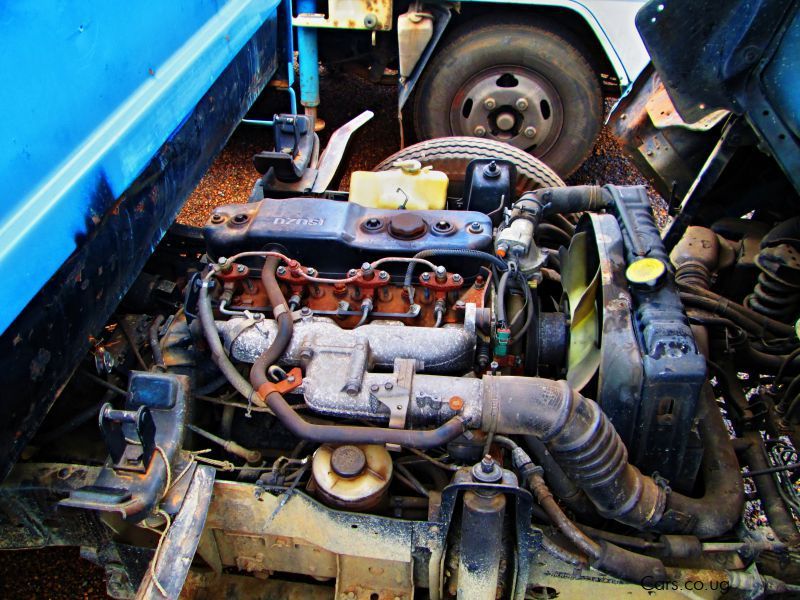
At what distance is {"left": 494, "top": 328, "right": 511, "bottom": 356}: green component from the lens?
1.69 meters

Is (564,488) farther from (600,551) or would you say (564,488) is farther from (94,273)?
(94,273)

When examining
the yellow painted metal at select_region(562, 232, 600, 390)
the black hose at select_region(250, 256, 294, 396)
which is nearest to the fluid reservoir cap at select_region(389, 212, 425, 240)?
the black hose at select_region(250, 256, 294, 396)

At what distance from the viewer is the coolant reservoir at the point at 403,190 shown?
2.33 meters

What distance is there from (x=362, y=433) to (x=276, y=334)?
0.39 m

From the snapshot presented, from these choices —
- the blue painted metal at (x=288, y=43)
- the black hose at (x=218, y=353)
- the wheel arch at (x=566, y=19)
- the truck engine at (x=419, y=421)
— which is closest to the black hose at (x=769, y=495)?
the truck engine at (x=419, y=421)

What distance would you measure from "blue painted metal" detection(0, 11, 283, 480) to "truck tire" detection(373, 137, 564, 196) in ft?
3.19

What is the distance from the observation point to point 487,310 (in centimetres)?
179

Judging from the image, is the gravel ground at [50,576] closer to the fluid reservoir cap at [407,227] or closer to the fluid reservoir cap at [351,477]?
the fluid reservoir cap at [351,477]

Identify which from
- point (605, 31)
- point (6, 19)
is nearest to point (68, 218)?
point (6, 19)

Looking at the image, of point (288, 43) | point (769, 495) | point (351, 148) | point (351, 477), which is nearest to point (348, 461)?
point (351, 477)

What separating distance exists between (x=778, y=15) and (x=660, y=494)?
4.60ft

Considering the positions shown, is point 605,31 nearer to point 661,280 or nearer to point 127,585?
point 661,280

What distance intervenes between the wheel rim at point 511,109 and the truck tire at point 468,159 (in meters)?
0.86

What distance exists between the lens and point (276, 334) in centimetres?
170
